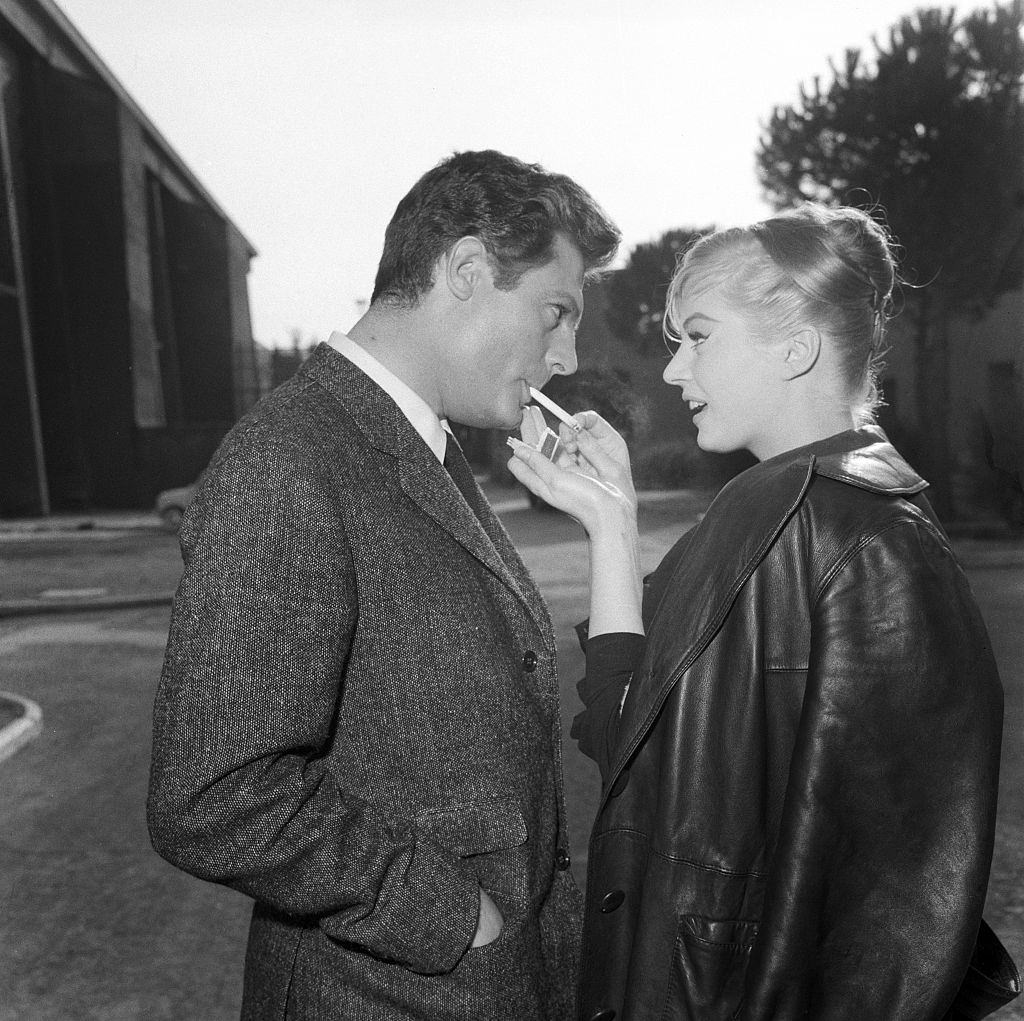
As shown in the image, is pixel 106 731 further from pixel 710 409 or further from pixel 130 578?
pixel 710 409

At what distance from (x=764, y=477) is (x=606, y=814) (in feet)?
1.43

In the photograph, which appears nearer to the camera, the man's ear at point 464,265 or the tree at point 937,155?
the man's ear at point 464,265

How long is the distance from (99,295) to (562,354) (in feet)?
8.34

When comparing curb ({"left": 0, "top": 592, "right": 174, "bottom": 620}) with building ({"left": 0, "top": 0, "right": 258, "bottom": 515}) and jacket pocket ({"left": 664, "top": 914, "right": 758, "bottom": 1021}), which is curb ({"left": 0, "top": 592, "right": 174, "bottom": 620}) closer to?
building ({"left": 0, "top": 0, "right": 258, "bottom": 515})

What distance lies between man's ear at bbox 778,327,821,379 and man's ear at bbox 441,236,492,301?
38 centimetres

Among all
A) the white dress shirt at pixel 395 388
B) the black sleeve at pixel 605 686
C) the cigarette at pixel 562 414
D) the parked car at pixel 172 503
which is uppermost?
the white dress shirt at pixel 395 388

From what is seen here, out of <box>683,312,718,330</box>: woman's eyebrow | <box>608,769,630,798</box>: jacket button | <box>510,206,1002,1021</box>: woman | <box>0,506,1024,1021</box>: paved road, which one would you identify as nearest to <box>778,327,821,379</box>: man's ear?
<box>510,206,1002,1021</box>: woman

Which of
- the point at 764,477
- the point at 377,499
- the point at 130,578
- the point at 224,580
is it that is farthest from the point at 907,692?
the point at 130,578

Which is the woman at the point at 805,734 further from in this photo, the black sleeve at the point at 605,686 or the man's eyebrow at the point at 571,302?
the man's eyebrow at the point at 571,302

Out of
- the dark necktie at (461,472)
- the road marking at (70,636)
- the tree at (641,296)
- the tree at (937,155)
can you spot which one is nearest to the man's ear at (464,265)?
the dark necktie at (461,472)

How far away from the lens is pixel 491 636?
3.65 ft

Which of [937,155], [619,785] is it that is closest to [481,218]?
[619,785]

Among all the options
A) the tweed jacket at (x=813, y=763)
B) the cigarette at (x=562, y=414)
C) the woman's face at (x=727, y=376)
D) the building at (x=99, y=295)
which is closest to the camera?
the tweed jacket at (x=813, y=763)

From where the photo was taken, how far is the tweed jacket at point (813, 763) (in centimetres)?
103
